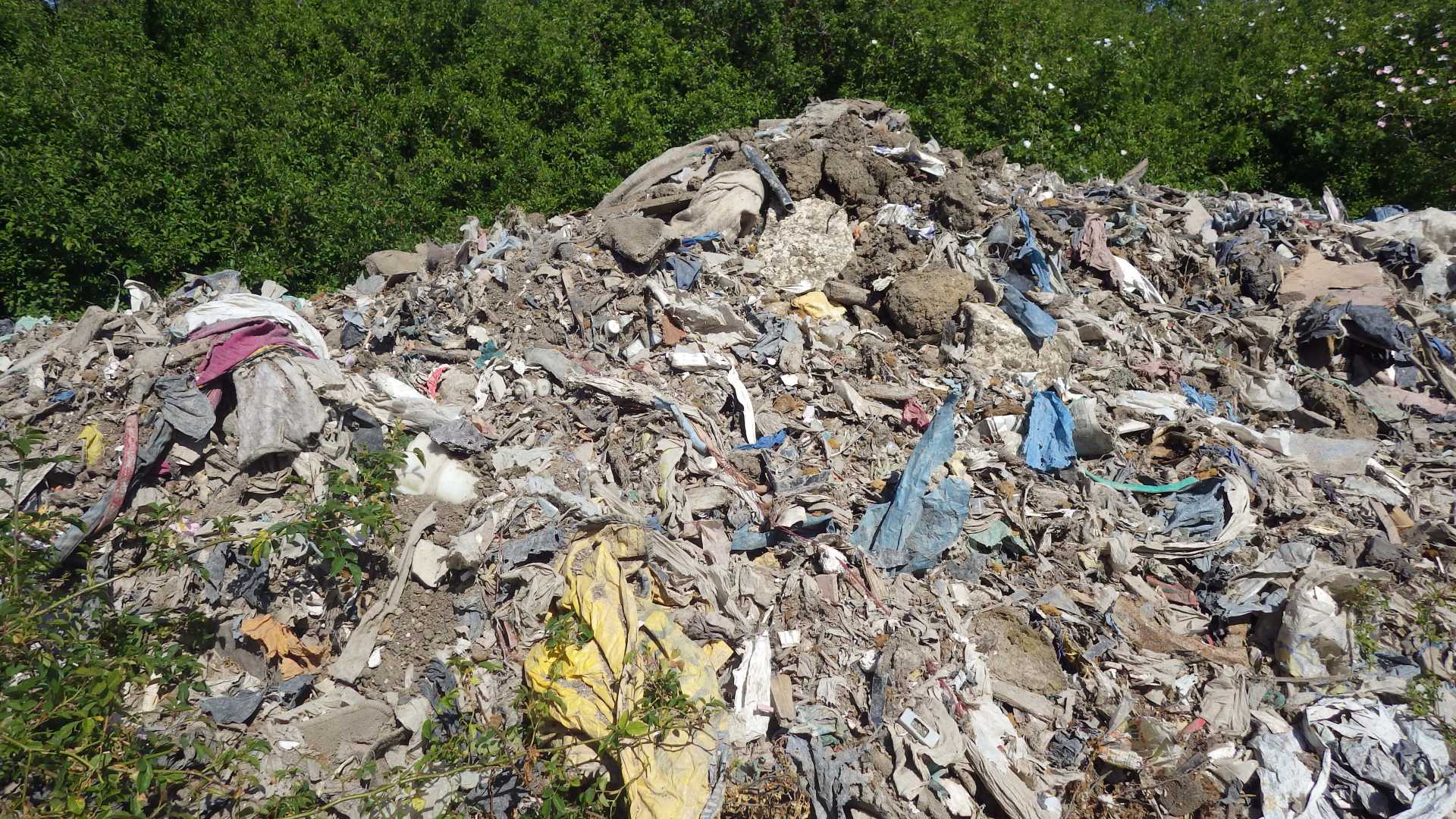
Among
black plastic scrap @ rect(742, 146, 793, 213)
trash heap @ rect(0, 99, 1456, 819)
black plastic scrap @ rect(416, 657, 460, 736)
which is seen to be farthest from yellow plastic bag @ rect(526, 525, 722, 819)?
black plastic scrap @ rect(742, 146, 793, 213)

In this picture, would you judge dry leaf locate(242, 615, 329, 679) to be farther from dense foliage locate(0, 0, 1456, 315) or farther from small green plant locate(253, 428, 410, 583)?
dense foliage locate(0, 0, 1456, 315)

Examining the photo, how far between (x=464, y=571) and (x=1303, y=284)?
19.1ft

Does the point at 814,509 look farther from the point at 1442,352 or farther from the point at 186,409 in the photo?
the point at 1442,352

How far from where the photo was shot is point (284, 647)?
336 centimetres

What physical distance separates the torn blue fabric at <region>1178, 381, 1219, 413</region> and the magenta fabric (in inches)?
197

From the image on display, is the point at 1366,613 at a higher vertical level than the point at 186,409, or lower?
lower

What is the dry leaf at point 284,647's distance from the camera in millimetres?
3330

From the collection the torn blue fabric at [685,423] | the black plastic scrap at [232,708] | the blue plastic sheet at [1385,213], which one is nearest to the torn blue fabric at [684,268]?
the torn blue fabric at [685,423]

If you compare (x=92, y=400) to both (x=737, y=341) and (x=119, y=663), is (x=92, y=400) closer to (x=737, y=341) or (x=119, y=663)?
(x=119, y=663)

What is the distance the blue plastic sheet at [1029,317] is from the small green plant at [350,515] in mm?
3624

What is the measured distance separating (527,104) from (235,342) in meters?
4.86

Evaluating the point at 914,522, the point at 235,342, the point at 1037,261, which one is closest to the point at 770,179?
the point at 1037,261

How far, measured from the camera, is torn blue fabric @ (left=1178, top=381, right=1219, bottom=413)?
4.89 meters

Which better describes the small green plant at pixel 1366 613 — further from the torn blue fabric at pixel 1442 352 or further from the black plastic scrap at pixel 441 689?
the black plastic scrap at pixel 441 689
